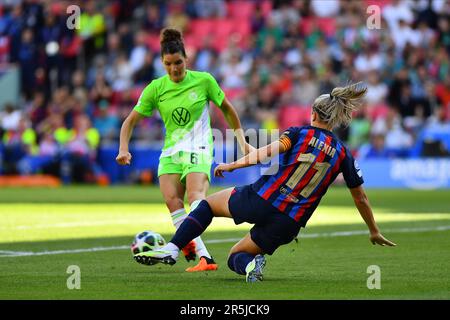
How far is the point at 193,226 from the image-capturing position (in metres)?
9.09

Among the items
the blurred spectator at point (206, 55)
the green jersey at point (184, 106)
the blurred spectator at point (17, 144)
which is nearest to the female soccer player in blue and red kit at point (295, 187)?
the green jersey at point (184, 106)

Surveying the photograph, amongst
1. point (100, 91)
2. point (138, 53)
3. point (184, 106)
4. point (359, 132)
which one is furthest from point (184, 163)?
point (138, 53)

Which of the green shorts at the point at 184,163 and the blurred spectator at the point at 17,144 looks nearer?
the green shorts at the point at 184,163

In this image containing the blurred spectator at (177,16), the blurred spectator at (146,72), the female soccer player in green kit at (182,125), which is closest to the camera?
the female soccer player in green kit at (182,125)

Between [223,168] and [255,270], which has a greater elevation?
[223,168]

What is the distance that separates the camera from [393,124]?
25594 millimetres

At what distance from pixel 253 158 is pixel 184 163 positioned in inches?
82.9

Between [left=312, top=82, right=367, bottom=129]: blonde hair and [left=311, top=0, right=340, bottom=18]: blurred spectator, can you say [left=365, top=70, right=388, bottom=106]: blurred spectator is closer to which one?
[left=311, top=0, right=340, bottom=18]: blurred spectator

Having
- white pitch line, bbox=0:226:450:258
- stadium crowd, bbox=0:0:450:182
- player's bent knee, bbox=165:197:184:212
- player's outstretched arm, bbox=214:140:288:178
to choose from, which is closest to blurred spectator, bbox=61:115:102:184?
stadium crowd, bbox=0:0:450:182

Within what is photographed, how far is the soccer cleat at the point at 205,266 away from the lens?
9.82 metres

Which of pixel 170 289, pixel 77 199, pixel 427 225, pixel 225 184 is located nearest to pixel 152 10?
pixel 225 184

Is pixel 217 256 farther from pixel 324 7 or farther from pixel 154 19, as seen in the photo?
pixel 154 19

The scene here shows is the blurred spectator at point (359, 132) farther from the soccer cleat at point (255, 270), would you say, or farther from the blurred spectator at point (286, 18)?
the soccer cleat at point (255, 270)

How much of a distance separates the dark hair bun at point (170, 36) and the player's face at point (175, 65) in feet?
0.43
